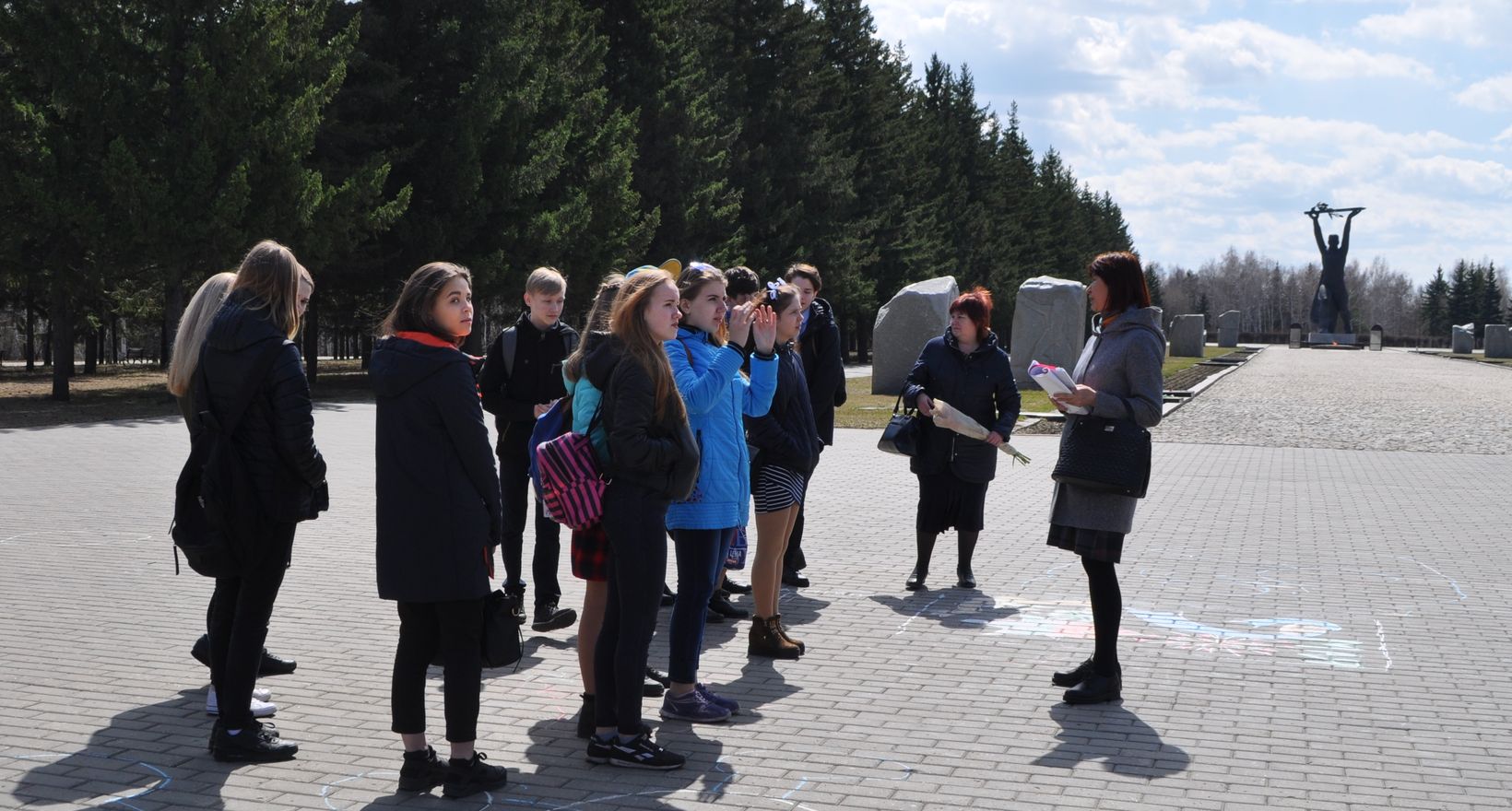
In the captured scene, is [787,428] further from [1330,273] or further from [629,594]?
[1330,273]

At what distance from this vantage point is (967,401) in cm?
840

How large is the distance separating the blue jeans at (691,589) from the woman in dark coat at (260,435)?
1390 millimetres

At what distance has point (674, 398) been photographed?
4832mm

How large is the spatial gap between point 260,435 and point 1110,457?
11.2 feet

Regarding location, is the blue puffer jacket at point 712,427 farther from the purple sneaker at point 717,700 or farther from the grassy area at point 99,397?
the grassy area at point 99,397

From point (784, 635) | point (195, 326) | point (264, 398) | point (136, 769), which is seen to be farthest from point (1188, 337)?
point (136, 769)

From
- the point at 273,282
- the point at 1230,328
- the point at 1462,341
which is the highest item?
the point at 1230,328

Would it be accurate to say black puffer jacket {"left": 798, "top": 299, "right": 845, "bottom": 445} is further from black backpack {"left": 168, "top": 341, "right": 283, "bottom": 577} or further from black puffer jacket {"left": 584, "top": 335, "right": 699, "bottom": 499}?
black backpack {"left": 168, "top": 341, "right": 283, "bottom": 577}

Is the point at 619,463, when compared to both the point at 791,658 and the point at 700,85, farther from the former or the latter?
the point at 700,85

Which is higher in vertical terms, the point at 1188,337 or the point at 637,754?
the point at 1188,337

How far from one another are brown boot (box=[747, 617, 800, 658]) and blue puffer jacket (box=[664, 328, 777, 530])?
1330mm

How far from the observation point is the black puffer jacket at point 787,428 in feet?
22.7

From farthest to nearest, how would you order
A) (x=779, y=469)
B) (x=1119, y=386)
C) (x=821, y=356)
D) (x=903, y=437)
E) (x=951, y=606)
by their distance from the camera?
1. (x=903, y=437)
2. (x=821, y=356)
3. (x=951, y=606)
4. (x=779, y=469)
5. (x=1119, y=386)

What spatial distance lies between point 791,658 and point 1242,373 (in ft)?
137
